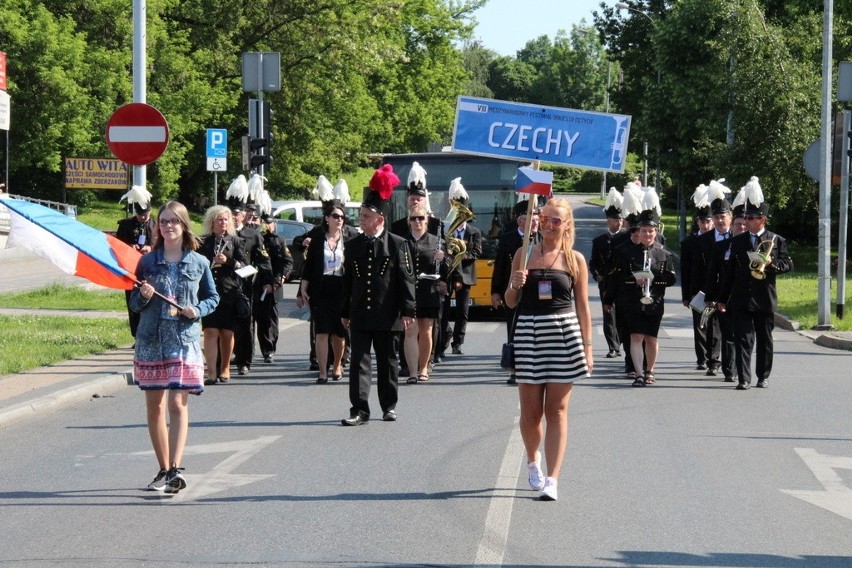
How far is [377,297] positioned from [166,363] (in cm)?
336

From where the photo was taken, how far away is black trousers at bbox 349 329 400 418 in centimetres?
1123

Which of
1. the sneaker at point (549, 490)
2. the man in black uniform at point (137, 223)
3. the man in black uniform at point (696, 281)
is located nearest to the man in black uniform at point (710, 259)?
the man in black uniform at point (696, 281)

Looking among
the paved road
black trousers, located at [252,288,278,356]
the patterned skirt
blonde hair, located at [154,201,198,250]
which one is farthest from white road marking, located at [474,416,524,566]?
black trousers, located at [252,288,278,356]

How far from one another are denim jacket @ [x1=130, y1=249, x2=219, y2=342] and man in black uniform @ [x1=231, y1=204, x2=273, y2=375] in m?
6.10

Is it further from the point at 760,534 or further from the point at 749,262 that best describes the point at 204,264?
the point at 749,262

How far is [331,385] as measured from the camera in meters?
14.3

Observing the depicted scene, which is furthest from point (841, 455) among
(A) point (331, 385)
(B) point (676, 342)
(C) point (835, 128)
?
(C) point (835, 128)

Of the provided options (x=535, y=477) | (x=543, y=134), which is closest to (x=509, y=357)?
(x=535, y=477)

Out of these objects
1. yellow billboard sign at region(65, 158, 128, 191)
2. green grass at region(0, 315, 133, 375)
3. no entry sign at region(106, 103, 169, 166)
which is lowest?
green grass at region(0, 315, 133, 375)

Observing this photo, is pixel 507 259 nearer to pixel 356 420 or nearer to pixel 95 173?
pixel 356 420

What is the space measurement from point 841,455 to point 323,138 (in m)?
43.7

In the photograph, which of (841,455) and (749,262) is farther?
(749,262)

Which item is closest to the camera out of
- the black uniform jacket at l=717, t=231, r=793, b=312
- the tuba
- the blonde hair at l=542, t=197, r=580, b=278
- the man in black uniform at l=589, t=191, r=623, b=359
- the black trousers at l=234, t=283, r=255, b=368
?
the blonde hair at l=542, t=197, r=580, b=278

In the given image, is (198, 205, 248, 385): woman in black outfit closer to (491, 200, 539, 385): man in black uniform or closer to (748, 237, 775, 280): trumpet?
(491, 200, 539, 385): man in black uniform
